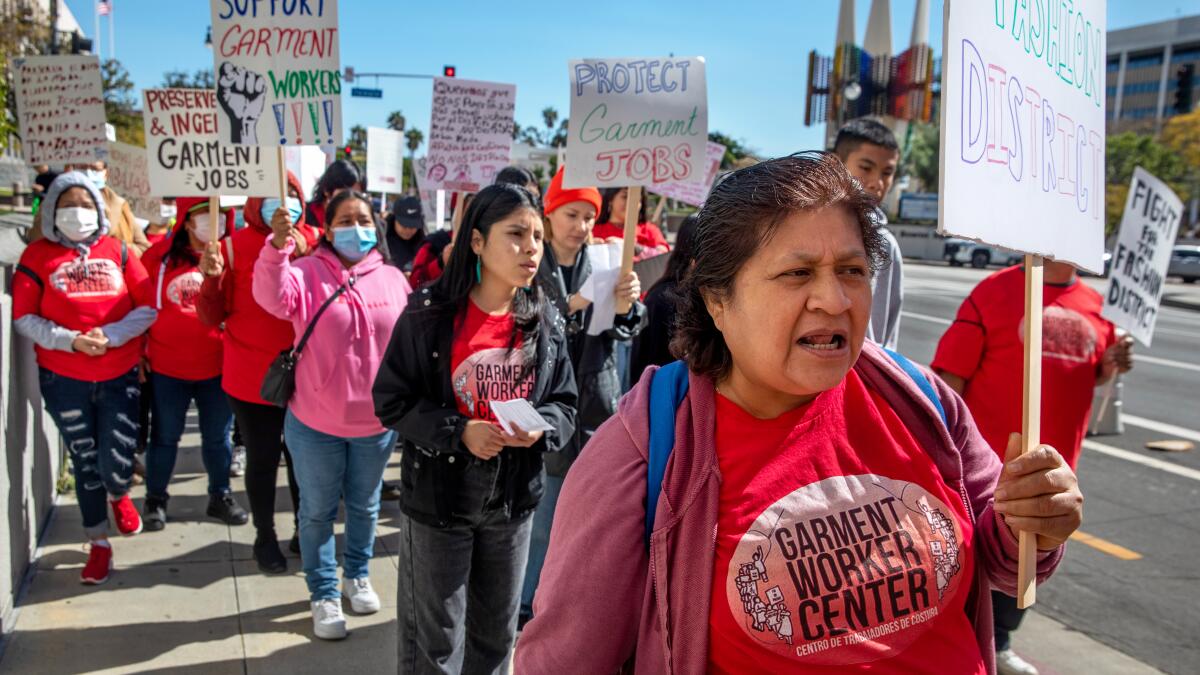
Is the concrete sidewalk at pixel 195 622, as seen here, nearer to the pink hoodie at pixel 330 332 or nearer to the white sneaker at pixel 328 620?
the white sneaker at pixel 328 620

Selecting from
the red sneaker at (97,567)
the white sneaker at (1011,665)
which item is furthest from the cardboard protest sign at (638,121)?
the red sneaker at (97,567)

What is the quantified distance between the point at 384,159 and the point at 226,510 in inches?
236

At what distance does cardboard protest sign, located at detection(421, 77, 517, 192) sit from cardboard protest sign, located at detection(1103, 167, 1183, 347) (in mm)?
4143

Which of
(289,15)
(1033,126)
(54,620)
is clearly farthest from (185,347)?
(1033,126)

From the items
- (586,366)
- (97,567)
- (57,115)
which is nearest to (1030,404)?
(586,366)

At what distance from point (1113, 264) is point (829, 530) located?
370 cm

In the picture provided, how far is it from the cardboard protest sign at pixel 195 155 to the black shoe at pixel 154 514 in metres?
1.92

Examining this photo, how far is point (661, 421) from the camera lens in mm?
1759

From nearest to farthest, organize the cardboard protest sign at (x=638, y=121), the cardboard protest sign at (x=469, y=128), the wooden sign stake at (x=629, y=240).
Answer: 1. the wooden sign stake at (x=629, y=240)
2. the cardboard protest sign at (x=638, y=121)
3. the cardboard protest sign at (x=469, y=128)

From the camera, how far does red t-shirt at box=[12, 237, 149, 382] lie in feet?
15.6

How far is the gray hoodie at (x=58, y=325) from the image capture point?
4.69 m

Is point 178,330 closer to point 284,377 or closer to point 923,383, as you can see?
point 284,377

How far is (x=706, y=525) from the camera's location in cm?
168

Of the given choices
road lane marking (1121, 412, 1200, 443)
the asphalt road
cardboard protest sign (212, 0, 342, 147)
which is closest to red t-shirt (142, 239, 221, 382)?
cardboard protest sign (212, 0, 342, 147)
